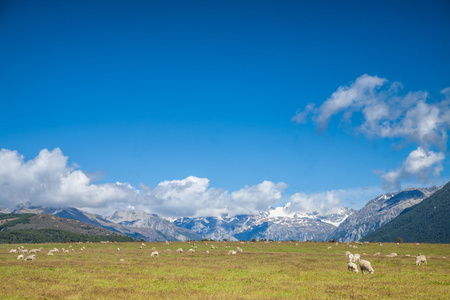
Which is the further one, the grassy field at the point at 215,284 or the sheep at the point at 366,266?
the sheep at the point at 366,266

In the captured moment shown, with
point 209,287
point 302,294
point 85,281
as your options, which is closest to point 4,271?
point 85,281

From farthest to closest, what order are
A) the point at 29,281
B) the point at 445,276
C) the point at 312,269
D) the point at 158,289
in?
the point at 312,269 < the point at 445,276 < the point at 29,281 < the point at 158,289

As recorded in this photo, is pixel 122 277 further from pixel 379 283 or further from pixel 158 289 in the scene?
pixel 379 283

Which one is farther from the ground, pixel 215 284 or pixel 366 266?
pixel 366 266

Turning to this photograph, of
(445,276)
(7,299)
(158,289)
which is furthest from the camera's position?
(445,276)

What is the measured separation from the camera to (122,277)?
3209cm

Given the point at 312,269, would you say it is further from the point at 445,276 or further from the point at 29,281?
the point at 29,281

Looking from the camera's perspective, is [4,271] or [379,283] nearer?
[379,283]

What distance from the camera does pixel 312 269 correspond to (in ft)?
131

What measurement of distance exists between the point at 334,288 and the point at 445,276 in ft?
54.3

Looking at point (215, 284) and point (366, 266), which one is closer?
point (215, 284)

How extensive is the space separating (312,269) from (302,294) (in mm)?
17117

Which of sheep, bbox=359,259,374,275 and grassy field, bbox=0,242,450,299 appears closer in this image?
grassy field, bbox=0,242,450,299

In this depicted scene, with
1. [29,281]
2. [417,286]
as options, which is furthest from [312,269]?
[29,281]
